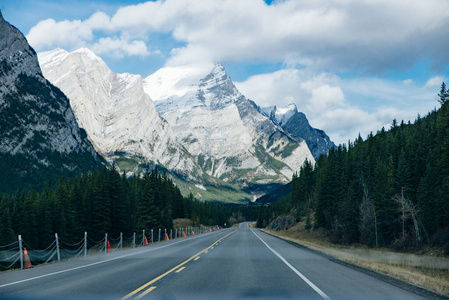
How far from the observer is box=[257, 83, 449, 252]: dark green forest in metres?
44.0

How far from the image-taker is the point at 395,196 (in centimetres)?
5050

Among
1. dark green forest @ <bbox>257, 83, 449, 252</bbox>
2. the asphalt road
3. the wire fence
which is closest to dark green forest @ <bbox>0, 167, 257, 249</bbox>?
the wire fence

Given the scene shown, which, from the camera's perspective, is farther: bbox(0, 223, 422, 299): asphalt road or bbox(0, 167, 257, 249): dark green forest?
bbox(0, 167, 257, 249): dark green forest

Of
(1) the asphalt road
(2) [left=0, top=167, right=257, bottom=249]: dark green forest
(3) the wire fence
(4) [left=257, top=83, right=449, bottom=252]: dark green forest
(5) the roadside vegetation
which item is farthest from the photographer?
(2) [left=0, top=167, right=257, bottom=249]: dark green forest

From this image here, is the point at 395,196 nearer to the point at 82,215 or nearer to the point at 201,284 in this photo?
the point at 201,284

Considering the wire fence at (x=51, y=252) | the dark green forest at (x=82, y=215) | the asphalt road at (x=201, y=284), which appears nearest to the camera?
the asphalt road at (x=201, y=284)

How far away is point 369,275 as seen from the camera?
14953 millimetres

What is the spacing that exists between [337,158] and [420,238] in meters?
39.8

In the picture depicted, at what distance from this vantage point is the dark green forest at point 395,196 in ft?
144

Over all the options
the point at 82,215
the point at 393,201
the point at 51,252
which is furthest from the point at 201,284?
the point at 82,215

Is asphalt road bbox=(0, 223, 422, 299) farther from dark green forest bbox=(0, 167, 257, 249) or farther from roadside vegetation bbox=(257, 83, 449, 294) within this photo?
dark green forest bbox=(0, 167, 257, 249)

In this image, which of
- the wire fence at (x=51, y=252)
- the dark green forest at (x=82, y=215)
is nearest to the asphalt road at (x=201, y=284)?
the wire fence at (x=51, y=252)

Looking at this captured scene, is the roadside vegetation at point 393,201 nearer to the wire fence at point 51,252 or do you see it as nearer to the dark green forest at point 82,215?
the wire fence at point 51,252

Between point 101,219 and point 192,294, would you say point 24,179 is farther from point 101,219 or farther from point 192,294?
point 192,294
